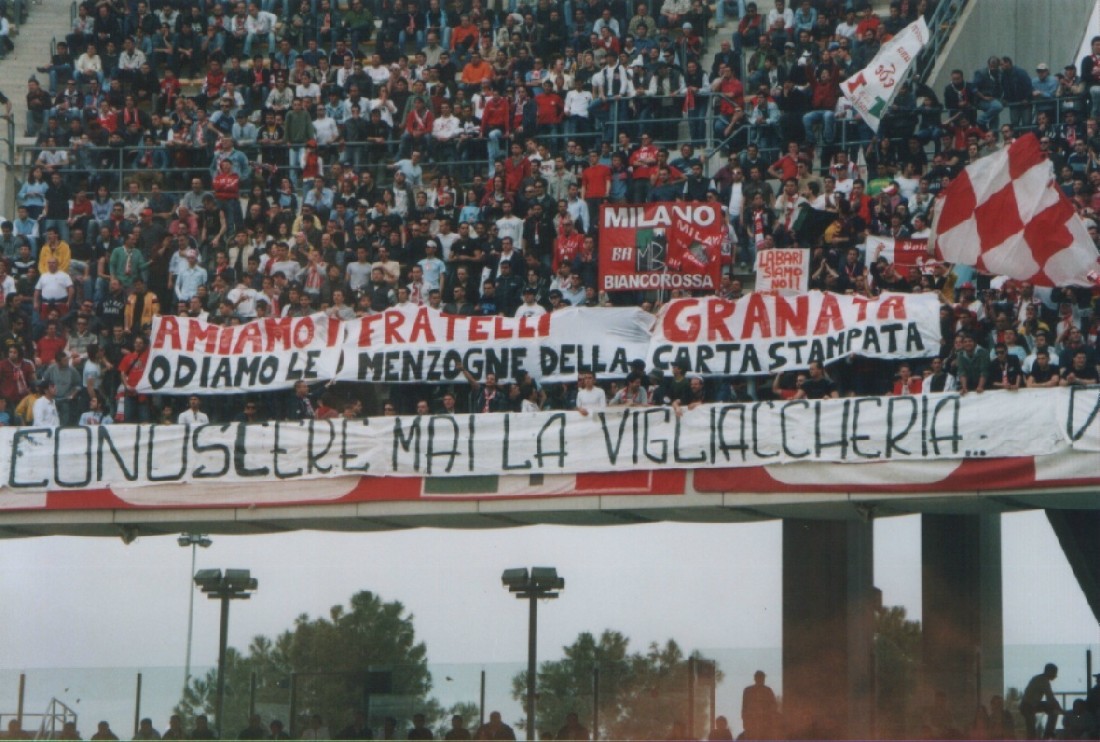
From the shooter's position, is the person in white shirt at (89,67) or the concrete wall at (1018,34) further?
the person in white shirt at (89,67)

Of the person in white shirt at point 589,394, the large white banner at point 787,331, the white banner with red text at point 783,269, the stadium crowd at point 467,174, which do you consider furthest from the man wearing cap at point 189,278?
the white banner with red text at point 783,269

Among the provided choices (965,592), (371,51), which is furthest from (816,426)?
(371,51)

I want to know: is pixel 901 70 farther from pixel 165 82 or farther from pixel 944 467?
pixel 165 82

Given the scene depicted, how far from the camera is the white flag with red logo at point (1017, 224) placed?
76.2ft

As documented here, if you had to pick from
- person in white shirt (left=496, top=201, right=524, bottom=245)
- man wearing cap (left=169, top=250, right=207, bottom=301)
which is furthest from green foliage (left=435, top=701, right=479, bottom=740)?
man wearing cap (left=169, top=250, right=207, bottom=301)

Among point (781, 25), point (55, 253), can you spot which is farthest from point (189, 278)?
point (781, 25)

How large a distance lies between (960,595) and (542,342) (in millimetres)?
6632

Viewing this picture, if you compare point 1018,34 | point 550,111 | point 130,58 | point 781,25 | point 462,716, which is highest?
point 1018,34

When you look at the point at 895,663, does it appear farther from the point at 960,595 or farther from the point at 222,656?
the point at 222,656

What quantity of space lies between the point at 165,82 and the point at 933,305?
15.5 meters

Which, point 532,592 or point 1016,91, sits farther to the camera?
point 1016,91

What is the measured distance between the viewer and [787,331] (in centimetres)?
2434

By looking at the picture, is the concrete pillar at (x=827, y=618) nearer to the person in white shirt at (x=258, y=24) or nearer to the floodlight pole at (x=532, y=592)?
the floodlight pole at (x=532, y=592)

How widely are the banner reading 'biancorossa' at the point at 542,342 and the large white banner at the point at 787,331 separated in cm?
1
